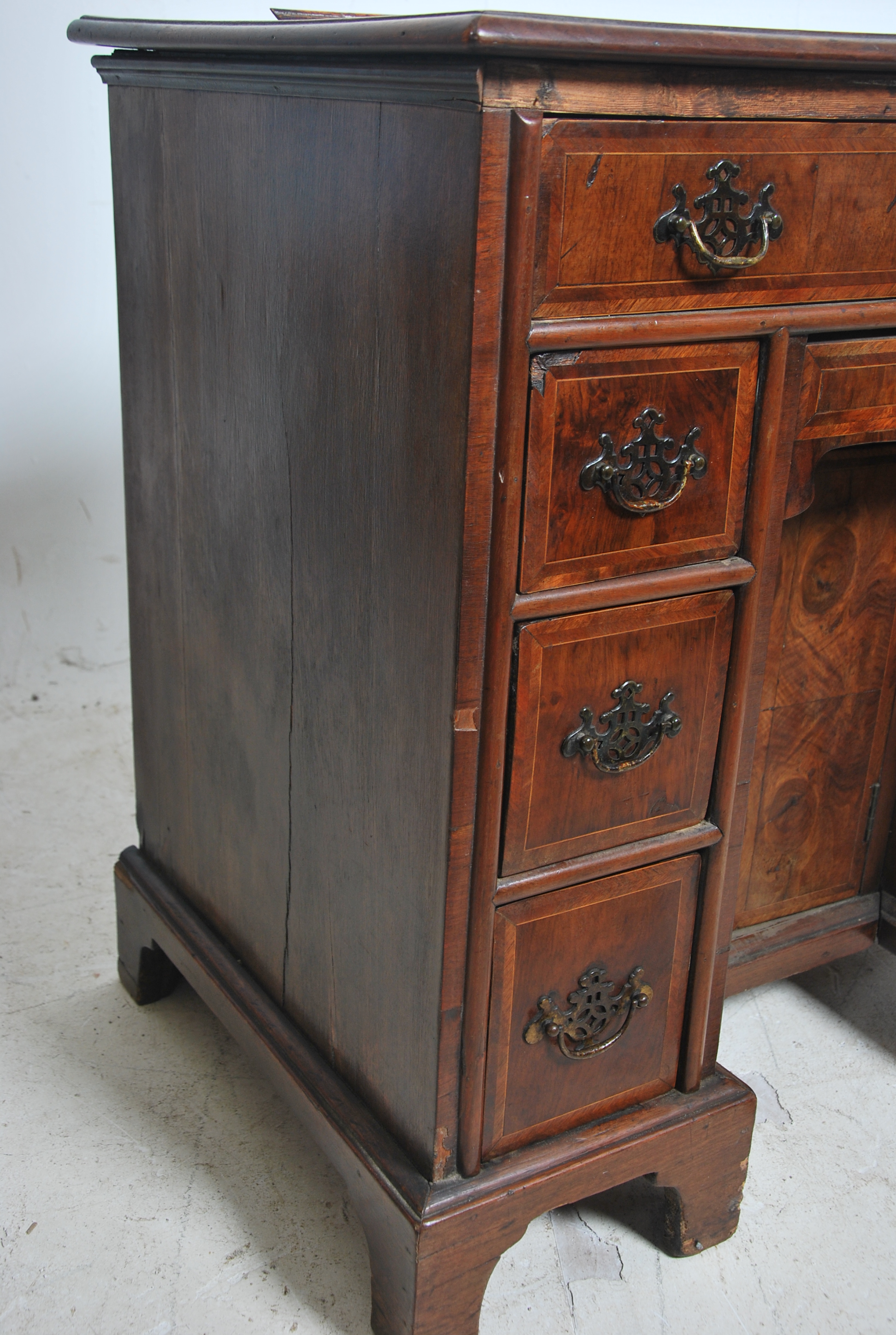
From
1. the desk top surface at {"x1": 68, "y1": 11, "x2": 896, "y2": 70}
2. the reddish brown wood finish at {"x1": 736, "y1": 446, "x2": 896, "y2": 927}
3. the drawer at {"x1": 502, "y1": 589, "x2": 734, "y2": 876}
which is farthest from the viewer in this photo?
the reddish brown wood finish at {"x1": 736, "y1": 446, "x2": 896, "y2": 927}

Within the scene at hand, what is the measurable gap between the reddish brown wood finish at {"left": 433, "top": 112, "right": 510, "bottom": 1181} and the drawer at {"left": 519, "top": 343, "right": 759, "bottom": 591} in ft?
0.14

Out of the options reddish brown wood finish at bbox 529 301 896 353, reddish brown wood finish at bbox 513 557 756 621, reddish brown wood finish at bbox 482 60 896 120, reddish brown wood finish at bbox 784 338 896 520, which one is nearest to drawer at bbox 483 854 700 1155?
reddish brown wood finish at bbox 513 557 756 621

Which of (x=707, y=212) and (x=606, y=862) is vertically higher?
(x=707, y=212)

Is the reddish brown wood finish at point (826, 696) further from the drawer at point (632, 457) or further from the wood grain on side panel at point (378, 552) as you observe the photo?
the wood grain on side panel at point (378, 552)

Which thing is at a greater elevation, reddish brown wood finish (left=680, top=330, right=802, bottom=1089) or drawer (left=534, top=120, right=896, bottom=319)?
drawer (left=534, top=120, right=896, bottom=319)

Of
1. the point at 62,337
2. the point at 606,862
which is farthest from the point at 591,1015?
the point at 62,337

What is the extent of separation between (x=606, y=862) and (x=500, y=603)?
0.30 meters

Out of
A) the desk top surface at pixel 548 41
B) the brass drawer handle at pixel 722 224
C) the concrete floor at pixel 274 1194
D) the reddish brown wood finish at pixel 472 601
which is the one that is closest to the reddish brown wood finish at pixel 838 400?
the brass drawer handle at pixel 722 224

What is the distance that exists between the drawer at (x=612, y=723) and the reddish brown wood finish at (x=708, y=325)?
23 centimetres

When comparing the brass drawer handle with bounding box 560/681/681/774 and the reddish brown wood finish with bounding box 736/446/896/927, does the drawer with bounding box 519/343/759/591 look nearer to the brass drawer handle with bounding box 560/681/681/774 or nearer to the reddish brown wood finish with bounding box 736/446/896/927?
the brass drawer handle with bounding box 560/681/681/774

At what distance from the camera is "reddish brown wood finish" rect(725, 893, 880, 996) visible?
5.56 feet

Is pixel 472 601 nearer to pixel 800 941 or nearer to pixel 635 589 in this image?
pixel 635 589

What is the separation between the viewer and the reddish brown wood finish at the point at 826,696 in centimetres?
156

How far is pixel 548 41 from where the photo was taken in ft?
2.95
